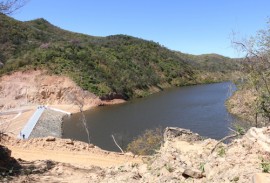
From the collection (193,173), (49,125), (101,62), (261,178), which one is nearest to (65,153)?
(193,173)

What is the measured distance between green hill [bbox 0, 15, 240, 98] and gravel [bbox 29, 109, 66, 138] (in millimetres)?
9681

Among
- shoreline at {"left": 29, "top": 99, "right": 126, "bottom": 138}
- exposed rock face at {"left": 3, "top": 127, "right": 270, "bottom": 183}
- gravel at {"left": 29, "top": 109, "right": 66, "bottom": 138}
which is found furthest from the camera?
shoreline at {"left": 29, "top": 99, "right": 126, "bottom": 138}

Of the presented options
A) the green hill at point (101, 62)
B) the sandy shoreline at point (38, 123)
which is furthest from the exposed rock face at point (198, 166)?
the green hill at point (101, 62)

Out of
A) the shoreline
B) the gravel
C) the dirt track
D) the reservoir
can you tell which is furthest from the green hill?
the dirt track

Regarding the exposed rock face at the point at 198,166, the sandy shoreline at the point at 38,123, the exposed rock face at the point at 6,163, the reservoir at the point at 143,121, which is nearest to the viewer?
the exposed rock face at the point at 198,166

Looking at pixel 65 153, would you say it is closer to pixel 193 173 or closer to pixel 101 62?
pixel 193 173

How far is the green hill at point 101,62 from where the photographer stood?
6581 cm

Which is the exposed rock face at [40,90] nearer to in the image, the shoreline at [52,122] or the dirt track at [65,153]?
the shoreline at [52,122]

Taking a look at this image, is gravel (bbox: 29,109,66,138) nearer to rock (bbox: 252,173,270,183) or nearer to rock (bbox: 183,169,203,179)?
rock (bbox: 183,169,203,179)

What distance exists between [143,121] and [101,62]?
128 ft

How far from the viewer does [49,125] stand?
→ 41562 mm

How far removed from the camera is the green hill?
6581 cm

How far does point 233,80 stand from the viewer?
56.9ft

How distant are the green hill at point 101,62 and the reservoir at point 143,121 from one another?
11337 mm
